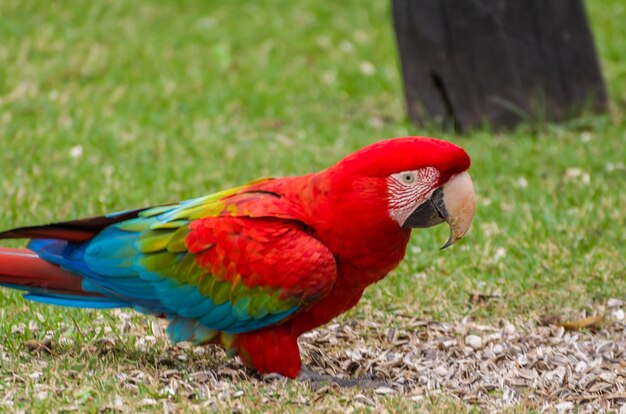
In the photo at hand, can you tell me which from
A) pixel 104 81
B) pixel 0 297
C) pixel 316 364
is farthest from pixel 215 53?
pixel 316 364

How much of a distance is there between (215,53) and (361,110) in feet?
4.52

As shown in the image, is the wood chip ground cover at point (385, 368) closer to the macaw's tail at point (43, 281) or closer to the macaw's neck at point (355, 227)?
the macaw's tail at point (43, 281)

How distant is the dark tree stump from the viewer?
6.07 m

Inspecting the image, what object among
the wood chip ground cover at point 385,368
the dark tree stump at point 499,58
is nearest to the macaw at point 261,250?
the wood chip ground cover at point 385,368

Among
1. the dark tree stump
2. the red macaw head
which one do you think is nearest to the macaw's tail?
the red macaw head

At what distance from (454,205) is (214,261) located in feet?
2.67

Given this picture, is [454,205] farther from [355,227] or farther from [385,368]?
[385,368]

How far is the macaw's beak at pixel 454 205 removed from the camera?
3.18 metres

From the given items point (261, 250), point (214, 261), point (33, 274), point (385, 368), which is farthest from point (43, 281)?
point (385, 368)

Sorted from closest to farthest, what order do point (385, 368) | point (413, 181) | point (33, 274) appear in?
point (413, 181)
point (33, 274)
point (385, 368)

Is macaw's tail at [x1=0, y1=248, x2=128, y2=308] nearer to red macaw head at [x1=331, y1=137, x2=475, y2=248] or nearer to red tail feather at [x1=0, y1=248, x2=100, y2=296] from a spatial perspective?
red tail feather at [x1=0, y1=248, x2=100, y2=296]

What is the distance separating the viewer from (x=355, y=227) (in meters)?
3.19

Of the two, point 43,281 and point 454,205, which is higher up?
point 454,205

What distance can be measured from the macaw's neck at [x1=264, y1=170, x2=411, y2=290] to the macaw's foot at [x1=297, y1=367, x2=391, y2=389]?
1.12ft
